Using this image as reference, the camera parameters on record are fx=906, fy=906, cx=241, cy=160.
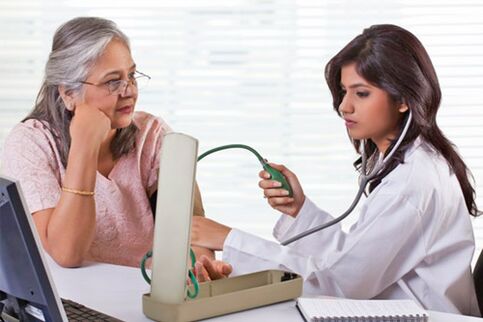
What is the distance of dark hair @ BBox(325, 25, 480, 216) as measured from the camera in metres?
2.15

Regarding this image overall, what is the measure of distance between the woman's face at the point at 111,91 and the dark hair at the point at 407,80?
0.61m

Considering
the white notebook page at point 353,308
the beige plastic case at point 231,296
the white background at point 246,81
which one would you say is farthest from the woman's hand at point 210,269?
the white background at point 246,81

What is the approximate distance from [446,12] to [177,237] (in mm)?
2610

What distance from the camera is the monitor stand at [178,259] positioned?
1.55m

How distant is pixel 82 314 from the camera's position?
1646mm

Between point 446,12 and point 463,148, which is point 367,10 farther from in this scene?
point 463,148

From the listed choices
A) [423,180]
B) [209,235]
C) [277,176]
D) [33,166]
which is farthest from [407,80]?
[33,166]

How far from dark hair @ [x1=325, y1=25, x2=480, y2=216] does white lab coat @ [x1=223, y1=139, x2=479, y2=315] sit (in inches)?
1.3

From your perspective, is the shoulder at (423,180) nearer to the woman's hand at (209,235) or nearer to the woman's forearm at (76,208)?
the woman's hand at (209,235)

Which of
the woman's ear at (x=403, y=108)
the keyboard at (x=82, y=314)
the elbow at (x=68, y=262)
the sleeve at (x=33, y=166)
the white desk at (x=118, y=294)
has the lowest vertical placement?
the elbow at (x=68, y=262)

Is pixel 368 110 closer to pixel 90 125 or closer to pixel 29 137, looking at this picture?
pixel 90 125

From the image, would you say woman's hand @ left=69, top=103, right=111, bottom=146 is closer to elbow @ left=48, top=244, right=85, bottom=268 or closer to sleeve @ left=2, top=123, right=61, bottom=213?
sleeve @ left=2, top=123, right=61, bottom=213

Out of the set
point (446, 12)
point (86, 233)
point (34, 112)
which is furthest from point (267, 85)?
point (86, 233)

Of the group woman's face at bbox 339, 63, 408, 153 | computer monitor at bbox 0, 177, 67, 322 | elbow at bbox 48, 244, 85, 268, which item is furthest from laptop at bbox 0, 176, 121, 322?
woman's face at bbox 339, 63, 408, 153
